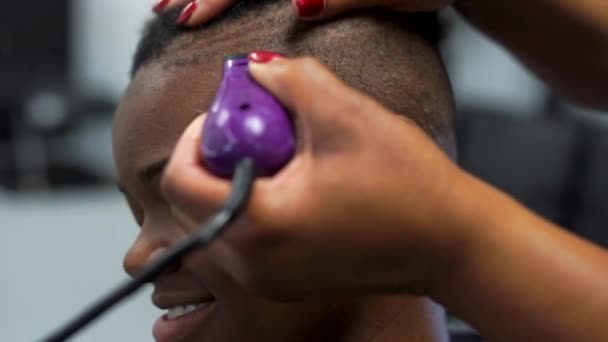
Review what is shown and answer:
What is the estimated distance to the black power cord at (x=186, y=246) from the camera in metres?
0.38

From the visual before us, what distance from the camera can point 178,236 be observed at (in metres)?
0.60

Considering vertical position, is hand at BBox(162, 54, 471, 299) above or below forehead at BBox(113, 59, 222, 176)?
above

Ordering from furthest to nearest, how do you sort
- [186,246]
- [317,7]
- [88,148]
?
[88,148]
[317,7]
[186,246]

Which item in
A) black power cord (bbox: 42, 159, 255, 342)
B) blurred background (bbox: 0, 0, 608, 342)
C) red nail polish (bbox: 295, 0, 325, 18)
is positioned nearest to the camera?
black power cord (bbox: 42, 159, 255, 342)

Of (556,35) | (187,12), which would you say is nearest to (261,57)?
(187,12)

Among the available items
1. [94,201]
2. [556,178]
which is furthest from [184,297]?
[556,178]

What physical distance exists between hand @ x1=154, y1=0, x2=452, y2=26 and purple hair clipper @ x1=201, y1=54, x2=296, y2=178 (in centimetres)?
15

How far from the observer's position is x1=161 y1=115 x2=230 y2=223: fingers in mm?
408

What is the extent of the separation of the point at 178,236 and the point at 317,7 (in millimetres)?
194

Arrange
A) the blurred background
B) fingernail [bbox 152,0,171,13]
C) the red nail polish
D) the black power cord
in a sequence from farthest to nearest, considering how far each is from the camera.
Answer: the blurred background → fingernail [bbox 152,0,171,13] → the red nail polish → the black power cord

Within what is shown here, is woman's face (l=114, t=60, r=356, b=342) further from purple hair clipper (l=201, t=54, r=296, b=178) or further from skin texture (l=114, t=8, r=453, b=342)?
purple hair clipper (l=201, t=54, r=296, b=178)

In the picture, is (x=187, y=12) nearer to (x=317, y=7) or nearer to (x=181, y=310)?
(x=317, y=7)

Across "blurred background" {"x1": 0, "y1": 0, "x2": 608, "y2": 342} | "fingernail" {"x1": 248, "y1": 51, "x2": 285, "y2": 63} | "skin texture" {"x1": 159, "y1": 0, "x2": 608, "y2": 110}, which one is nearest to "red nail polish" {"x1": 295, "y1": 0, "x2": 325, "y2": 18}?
"fingernail" {"x1": 248, "y1": 51, "x2": 285, "y2": 63}

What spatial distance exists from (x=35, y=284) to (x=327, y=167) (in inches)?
38.8
